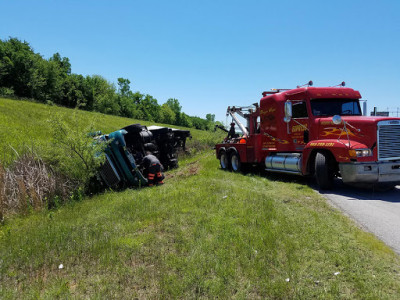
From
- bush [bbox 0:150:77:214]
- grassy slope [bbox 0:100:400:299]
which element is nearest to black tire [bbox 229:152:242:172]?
grassy slope [bbox 0:100:400:299]

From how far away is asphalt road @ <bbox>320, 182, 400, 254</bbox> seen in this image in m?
4.47

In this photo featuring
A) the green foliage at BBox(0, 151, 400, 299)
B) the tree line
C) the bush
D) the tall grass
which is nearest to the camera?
the green foliage at BBox(0, 151, 400, 299)

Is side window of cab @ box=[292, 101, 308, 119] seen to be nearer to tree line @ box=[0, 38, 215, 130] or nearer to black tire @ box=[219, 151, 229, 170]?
black tire @ box=[219, 151, 229, 170]

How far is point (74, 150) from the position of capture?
7.85 m

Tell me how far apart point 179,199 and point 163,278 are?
10.5 ft

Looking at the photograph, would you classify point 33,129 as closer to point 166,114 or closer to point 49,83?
point 49,83

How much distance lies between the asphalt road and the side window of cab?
2.43 meters

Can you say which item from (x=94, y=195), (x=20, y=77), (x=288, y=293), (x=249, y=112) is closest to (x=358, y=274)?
(x=288, y=293)

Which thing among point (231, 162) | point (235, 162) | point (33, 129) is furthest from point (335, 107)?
point (33, 129)

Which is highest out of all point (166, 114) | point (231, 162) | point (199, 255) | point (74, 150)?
point (166, 114)

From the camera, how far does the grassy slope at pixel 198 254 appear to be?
9.85 feet

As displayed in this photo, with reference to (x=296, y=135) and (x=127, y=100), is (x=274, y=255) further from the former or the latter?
(x=127, y=100)

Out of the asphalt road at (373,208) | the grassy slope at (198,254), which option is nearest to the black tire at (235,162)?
the asphalt road at (373,208)

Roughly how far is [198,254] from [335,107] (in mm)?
6988
